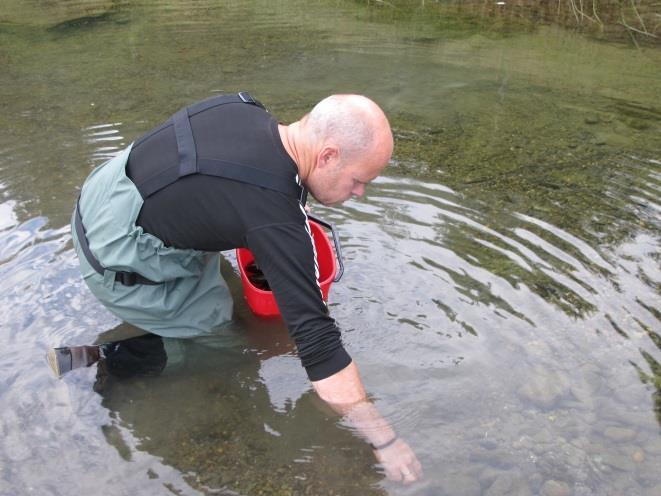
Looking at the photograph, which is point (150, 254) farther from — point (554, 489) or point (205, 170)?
point (554, 489)

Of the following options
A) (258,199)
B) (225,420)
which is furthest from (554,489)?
(258,199)

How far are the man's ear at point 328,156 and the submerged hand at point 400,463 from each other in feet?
4.10

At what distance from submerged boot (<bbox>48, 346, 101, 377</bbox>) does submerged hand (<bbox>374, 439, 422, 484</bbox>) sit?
4.99 feet

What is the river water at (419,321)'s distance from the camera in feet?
9.53

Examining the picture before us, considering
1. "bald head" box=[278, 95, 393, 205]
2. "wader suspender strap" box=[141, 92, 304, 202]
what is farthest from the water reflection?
"bald head" box=[278, 95, 393, 205]

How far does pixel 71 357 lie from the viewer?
10.6ft

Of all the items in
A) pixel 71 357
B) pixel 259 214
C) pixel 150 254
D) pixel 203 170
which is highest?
pixel 203 170

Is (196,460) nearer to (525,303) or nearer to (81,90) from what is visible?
(525,303)

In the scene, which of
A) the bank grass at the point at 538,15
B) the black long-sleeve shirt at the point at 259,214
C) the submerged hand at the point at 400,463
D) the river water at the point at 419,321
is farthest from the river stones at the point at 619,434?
the bank grass at the point at 538,15

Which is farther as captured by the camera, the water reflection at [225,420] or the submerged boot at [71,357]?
the submerged boot at [71,357]

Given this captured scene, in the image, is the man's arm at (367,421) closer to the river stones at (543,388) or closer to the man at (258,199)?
the man at (258,199)

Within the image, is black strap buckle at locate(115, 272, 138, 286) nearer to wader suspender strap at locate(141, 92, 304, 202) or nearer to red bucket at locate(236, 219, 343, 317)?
wader suspender strap at locate(141, 92, 304, 202)

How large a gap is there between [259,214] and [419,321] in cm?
165

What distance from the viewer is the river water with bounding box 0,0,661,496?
9.53ft
